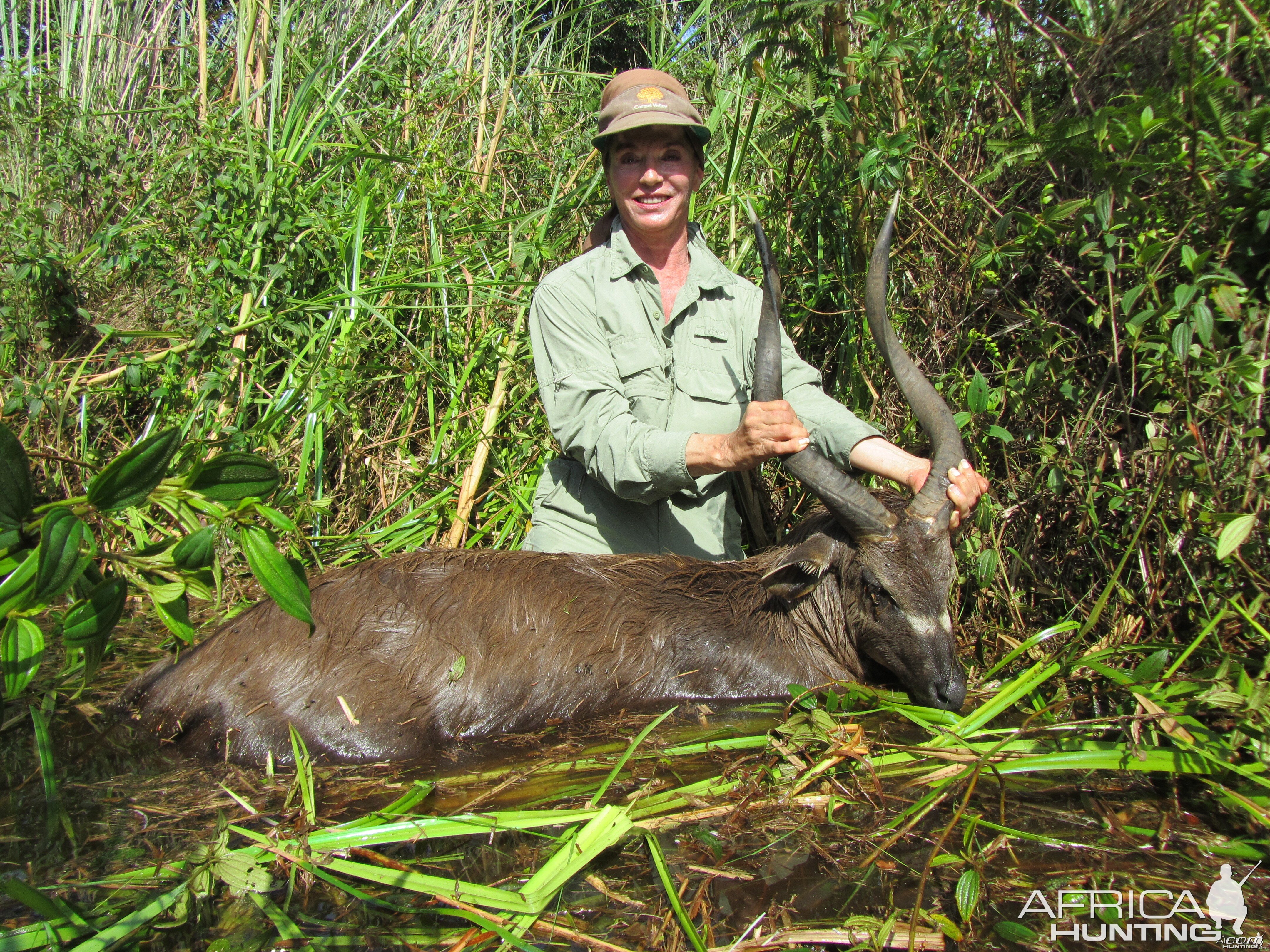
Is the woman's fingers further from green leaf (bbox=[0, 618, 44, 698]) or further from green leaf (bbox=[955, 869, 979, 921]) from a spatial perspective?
green leaf (bbox=[0, 618, 44, 698])

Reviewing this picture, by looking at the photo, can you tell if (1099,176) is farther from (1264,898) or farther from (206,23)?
(206,23)

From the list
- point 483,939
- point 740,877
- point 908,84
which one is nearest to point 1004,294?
point 908,84

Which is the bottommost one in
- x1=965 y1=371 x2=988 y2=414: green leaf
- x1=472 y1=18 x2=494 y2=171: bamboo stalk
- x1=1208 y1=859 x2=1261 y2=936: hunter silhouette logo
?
x1=1208 y1=859 x2=1261 y2=936: hunter silhouette logo

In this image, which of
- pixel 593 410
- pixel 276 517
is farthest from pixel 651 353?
pixel 276 517

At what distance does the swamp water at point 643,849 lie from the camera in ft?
6.85

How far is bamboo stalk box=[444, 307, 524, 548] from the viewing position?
4.94m

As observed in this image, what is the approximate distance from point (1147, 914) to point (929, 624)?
1.43 meters

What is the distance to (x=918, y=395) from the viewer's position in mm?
3627

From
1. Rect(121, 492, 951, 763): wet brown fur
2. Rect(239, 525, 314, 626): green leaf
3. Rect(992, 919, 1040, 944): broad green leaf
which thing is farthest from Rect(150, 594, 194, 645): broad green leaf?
Rect(992, 919, 1040, 944): broad green leaf

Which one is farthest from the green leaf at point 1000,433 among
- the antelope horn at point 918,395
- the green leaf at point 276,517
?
the green leaf at point 276,517

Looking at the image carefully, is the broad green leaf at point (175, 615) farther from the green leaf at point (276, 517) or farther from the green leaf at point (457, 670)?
the green leaf at point (457, 670)

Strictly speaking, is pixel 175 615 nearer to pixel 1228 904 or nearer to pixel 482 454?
pixel 1228 904

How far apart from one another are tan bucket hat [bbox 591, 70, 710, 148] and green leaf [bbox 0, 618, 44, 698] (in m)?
3.10

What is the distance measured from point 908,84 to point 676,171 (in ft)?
3.64
